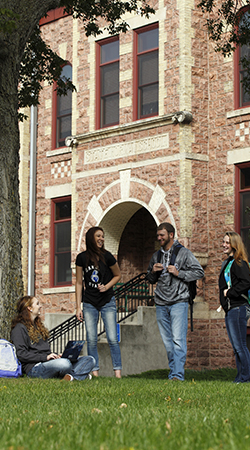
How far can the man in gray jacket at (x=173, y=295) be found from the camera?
9.09 meters

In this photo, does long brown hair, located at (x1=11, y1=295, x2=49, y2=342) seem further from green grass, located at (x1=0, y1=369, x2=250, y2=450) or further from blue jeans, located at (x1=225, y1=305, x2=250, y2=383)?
blue jeans, located at (x1=225, y1=305, x2=250, y2=383)

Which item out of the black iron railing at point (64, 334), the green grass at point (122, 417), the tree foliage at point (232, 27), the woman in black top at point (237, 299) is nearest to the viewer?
the green grass at point (122, 417)

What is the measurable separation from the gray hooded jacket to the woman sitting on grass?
1.32 metres

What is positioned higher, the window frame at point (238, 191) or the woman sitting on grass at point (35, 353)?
the window frame at point (238, 191)

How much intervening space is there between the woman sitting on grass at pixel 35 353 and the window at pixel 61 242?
373 inches

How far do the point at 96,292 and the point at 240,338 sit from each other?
2092 mm

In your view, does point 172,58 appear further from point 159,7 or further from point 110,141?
point 110,141

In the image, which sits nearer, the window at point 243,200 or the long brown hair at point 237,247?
the long brown hair at point 237,247

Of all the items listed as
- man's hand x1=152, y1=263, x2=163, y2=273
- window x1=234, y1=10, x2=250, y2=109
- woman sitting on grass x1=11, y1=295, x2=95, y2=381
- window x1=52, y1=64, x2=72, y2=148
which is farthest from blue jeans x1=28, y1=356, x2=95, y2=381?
window x1=52, y1=64, x2=72, y2=148

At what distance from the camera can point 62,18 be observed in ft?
63.0

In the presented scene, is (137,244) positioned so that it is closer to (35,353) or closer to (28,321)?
(28,321)

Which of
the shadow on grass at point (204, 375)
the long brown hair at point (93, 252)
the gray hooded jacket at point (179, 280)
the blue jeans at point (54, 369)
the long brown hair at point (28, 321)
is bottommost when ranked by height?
the shadow on grass at point (204, 375)

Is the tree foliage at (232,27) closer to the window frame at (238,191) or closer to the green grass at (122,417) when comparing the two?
the window frame at (238,191)

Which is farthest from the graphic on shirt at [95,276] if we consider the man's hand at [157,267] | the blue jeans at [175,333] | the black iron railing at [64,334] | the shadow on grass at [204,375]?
the black iron railing at [64,334]
